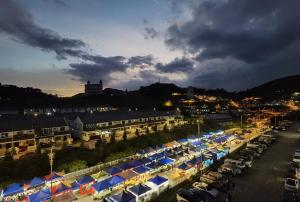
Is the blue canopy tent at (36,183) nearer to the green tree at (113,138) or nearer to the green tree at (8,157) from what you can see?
the green tree at (8,157)

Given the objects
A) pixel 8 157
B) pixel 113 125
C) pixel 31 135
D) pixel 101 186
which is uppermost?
pixel 113 125

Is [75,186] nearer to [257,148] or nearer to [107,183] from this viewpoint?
[107,183]

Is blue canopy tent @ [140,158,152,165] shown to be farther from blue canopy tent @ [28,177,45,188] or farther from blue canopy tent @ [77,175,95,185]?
blue canopy tent @ [28,177,45,188]

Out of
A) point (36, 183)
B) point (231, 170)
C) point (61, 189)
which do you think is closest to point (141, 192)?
point (61, 189)

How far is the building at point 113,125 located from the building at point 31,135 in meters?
4.22

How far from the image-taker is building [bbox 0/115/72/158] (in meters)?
37.5

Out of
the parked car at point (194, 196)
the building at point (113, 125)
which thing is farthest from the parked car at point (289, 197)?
the building at point (113, 125)

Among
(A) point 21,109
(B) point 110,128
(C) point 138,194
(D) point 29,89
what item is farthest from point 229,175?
(D) point 29,89

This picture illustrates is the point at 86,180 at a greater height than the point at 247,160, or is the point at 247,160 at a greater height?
the point at 86,180

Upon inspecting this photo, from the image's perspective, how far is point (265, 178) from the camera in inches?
1089

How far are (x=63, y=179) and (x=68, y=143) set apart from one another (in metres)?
16.2

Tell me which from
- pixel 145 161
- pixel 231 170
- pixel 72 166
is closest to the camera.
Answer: pixel 231 170

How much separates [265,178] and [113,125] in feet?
116

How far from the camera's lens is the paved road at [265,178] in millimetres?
22688
